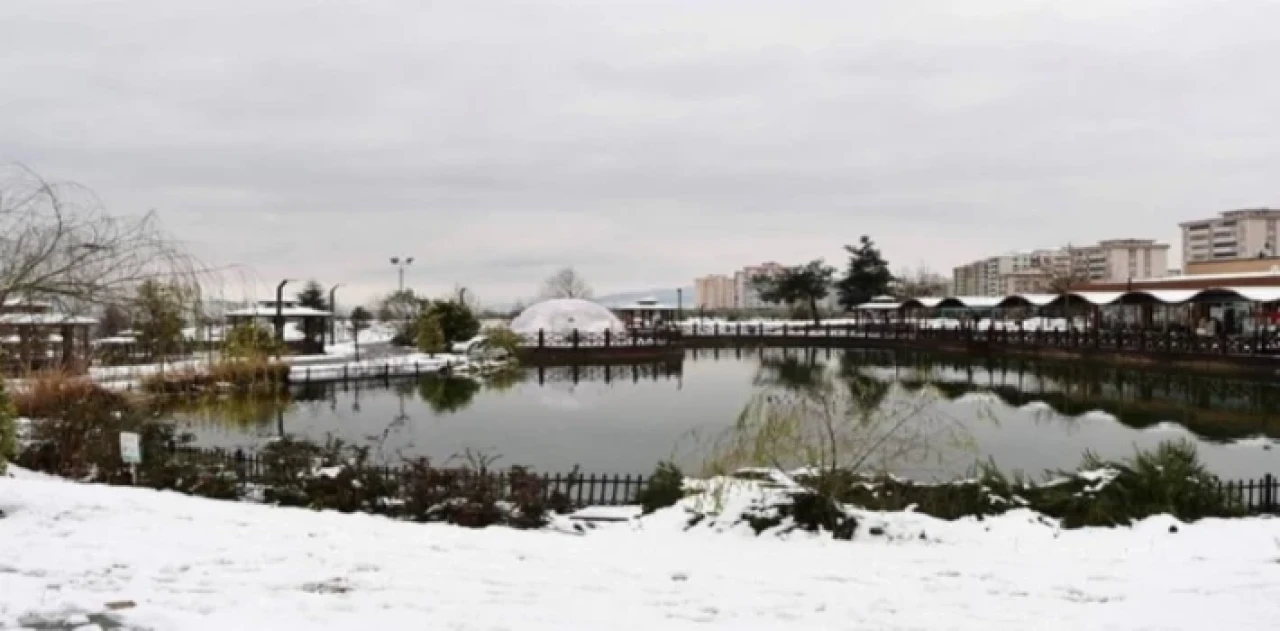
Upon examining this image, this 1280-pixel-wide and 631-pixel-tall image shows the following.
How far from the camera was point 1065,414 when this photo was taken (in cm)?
1817

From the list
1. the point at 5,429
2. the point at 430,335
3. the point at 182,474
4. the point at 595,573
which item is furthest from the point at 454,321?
the point at 595,573

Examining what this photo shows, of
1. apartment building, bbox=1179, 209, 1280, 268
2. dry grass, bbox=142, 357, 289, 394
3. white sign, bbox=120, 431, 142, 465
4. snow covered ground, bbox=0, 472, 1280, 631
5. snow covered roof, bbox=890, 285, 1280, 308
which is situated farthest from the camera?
apartment building, bbox=1179, 209, 1280, 268

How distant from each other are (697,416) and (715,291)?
436ft

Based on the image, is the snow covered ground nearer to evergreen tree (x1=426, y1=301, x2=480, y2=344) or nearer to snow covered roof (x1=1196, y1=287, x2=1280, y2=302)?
snow covered roof (x1=1196, y1=287, x2=1280, y2=302)

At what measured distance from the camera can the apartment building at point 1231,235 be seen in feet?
279

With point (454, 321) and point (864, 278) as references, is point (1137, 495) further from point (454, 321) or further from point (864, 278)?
point (864, 278)

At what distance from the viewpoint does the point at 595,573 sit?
16.9ft

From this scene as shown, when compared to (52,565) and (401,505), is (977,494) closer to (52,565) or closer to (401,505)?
(401,505)

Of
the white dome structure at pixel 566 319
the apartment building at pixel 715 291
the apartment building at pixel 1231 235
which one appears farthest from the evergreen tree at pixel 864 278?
the apartment building at pixel 715 291

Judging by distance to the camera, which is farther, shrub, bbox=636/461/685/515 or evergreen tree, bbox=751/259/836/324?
evergreen tree, bbox=751/259/836/324

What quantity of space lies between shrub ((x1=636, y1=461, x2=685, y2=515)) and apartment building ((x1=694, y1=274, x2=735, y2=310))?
13659cm

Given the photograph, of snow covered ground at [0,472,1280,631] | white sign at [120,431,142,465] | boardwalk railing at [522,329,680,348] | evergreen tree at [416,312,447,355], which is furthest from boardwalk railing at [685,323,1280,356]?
white sign at [120,431,142,465]

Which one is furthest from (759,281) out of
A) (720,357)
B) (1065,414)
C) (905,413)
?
(905,413)

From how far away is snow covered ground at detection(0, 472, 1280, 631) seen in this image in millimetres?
4098
